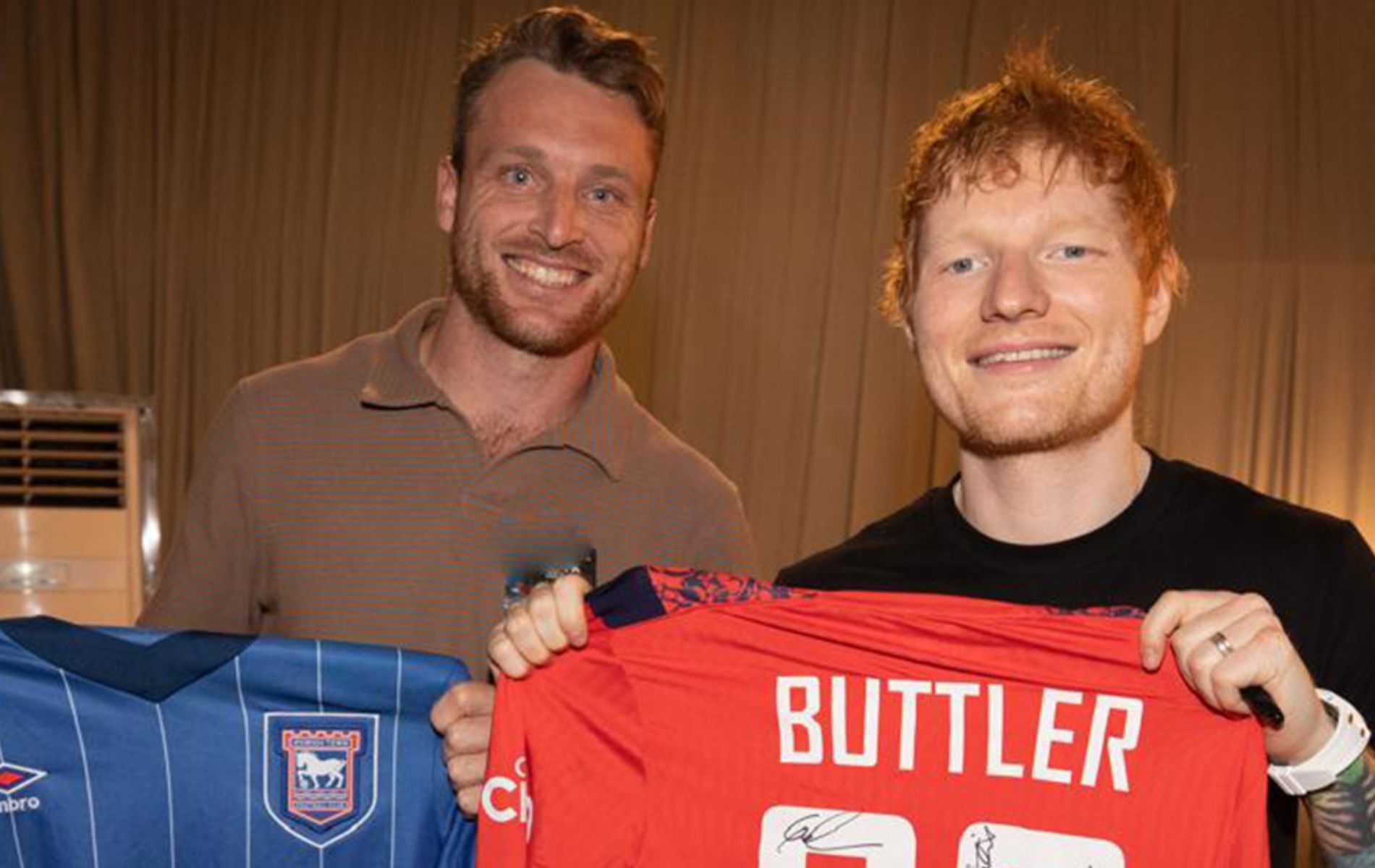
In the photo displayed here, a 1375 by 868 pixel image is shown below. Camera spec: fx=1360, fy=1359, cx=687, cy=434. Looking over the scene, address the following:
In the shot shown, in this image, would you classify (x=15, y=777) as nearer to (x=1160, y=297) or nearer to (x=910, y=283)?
(x=910, y=283)

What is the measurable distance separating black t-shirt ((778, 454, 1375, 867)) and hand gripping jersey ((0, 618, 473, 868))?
0.64 metres

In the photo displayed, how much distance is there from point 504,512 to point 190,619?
53 centimetres

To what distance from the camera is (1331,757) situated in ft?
4.58

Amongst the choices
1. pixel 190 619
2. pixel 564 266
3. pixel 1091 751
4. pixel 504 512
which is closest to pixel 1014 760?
pixel 1091 751

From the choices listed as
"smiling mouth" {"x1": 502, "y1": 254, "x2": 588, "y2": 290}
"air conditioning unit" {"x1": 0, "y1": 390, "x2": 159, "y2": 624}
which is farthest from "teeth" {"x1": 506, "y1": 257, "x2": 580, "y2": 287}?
"air conditioning unit" {"x1": 0, "y1": 390, "x2": 159, "y2": 624}

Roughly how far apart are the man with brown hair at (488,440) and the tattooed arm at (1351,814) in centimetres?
99

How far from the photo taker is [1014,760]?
4.83 feet

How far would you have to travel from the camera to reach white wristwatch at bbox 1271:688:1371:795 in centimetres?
140

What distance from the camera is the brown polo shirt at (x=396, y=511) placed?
2.04m

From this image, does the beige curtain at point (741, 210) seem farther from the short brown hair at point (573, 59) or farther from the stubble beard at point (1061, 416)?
the stubble beard at point (1061, 416)

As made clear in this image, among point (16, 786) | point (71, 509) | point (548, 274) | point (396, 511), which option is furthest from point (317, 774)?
point (71, 509)

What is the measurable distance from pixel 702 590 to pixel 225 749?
0.66 meters

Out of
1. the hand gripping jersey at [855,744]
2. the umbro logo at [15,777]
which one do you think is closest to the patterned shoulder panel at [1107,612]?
the hand gripping jersey at [855,744]

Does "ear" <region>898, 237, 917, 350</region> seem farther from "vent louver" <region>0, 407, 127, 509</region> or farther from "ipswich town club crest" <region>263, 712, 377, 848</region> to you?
"vent louver" <region>0, 407, 127, 509</region>
